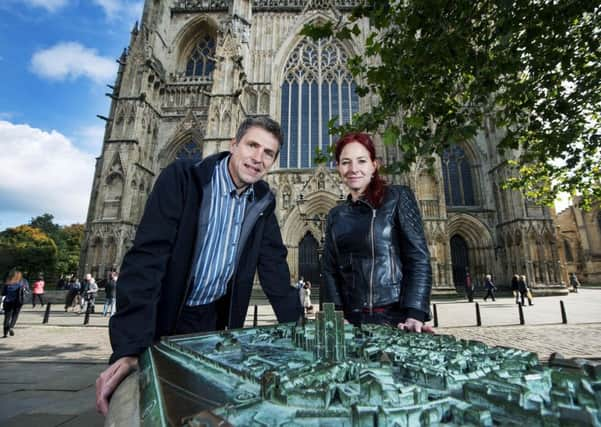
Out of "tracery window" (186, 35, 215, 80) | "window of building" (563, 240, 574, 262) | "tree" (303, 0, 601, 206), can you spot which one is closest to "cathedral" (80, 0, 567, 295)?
"tracery window" (186, 35, 215, 80)

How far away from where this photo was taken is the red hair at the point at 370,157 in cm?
204

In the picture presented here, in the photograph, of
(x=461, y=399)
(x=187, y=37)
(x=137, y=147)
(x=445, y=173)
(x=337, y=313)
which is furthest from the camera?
(x=187, y=37)

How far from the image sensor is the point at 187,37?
23359mm

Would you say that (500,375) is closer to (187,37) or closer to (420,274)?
(420,274)

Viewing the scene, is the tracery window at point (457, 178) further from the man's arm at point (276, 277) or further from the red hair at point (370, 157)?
the man's arm at point (276, 277)

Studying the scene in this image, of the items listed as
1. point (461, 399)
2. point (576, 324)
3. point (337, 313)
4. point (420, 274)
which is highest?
point (420, 274)

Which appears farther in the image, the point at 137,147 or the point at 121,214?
the point at 137,147

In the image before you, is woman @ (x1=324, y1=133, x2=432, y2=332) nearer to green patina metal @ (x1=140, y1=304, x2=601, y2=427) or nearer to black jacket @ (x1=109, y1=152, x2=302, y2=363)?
black jacket @ (x1=109, y1=152, x2=302, y2=363)

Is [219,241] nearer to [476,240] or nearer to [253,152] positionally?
[253,152]

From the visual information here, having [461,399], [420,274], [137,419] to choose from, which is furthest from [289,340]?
[420,274]

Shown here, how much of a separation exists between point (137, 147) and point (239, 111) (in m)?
6.88

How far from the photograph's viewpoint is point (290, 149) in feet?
60.8

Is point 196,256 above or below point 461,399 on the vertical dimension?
above

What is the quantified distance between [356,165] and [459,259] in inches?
741
